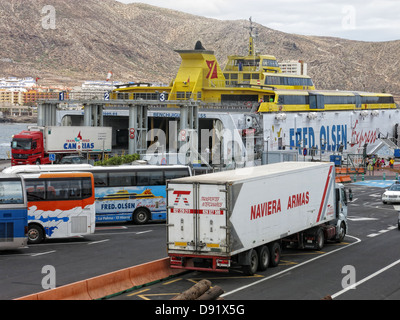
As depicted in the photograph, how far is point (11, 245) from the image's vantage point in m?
26.2

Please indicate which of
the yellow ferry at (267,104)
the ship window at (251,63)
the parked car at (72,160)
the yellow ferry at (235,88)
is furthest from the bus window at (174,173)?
the ship window at (251,63)

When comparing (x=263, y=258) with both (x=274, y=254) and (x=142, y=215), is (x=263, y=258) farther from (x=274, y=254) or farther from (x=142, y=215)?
(x=142, y=215)

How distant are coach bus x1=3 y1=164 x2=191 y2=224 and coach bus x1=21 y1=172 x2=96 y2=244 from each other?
13.9 feet

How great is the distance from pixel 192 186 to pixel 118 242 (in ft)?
30.1

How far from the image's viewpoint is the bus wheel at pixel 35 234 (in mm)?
29328

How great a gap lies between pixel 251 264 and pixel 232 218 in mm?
2128

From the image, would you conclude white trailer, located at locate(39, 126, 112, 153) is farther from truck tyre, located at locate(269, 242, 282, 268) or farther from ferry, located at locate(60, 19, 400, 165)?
truck tyre, located at locate(269, 242, 282, 268)

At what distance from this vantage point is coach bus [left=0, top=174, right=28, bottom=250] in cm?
2583

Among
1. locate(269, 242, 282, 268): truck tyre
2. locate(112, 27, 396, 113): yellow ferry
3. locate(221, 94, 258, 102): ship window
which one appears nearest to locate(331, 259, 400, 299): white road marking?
locate(269, 242, 282, 268): truck tyre

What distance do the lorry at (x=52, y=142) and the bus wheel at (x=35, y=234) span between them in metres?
29.7

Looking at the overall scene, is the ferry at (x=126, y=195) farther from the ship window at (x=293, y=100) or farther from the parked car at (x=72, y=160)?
the ship window at (x=293, y=100)

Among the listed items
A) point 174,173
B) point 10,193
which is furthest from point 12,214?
point 174,173

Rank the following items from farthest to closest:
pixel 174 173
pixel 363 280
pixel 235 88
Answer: pixel 235 88, pixel 174 173, pixel 363 280

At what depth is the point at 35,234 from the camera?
29.4 meters
